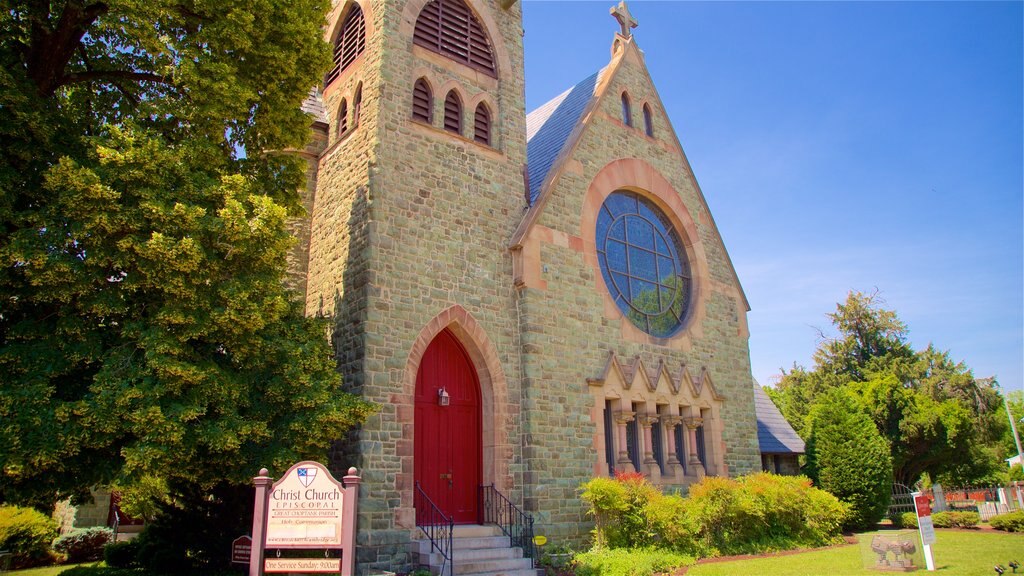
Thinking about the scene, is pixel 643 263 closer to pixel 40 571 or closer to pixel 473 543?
pixel 473 543

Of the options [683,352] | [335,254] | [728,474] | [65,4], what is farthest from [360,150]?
[728,474]

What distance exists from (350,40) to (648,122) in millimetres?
8499

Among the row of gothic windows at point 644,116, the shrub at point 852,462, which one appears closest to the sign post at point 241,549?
the row of gothic windows at point 644,116

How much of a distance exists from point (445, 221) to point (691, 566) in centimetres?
819

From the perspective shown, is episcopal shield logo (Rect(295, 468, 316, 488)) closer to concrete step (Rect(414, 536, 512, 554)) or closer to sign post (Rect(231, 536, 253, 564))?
sign post (Rect(231, 536, 253, 564))

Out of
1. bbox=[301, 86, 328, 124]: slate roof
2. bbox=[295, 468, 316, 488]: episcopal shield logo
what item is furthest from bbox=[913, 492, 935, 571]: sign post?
bbox=[301, 86, 328, 124]: slate roof

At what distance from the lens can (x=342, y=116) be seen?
15.6m

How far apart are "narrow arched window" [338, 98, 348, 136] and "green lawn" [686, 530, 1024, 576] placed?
11617 millimetres

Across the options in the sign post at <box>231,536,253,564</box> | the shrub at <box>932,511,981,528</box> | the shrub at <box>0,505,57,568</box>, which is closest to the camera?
the sign post at <box>231,536,253,564</box>

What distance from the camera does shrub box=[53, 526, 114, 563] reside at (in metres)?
16.1

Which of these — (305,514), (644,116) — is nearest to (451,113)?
(644,116)

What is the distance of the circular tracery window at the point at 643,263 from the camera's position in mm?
16984

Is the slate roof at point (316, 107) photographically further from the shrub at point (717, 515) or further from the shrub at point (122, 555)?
the shrub at point (717, 515)

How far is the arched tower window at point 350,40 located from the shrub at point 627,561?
11.7m
